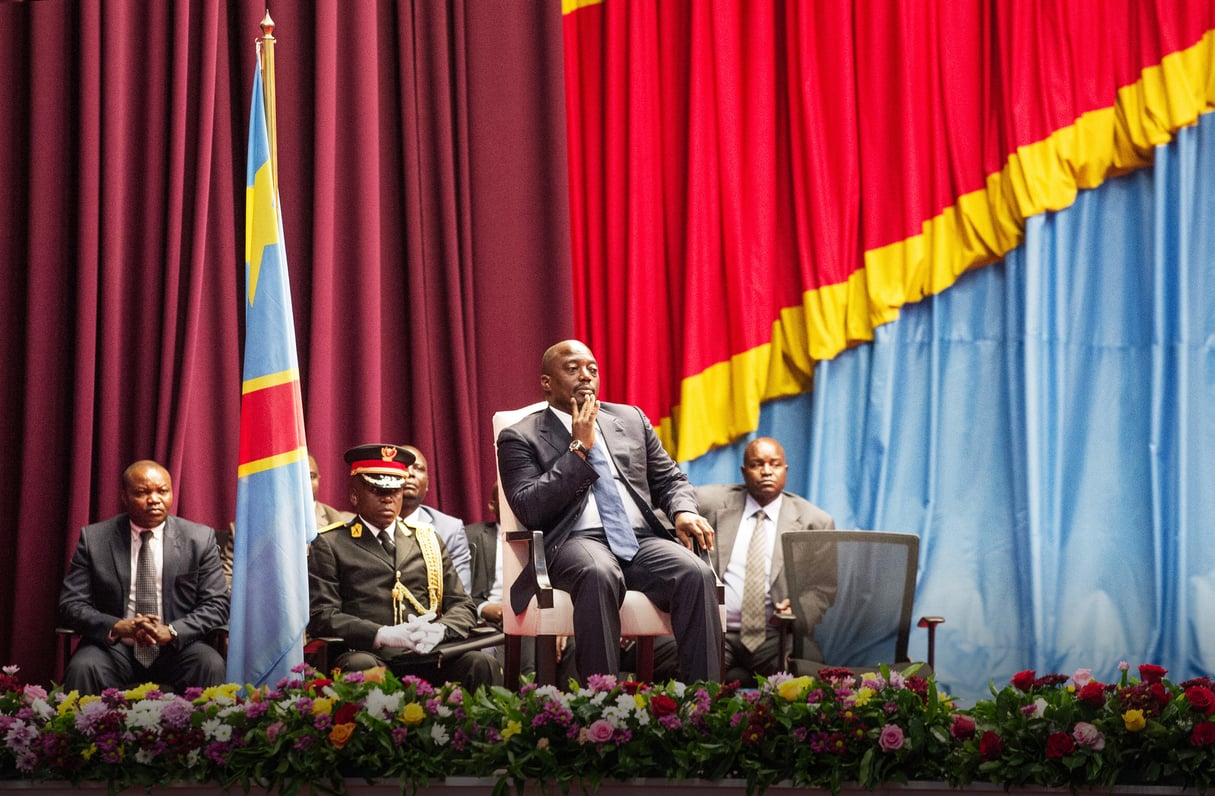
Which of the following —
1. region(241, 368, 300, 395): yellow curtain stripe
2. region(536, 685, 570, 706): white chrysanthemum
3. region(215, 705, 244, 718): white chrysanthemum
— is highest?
region(241, 368, 300, 395): yellow curtain stripe

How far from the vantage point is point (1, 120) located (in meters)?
5.82

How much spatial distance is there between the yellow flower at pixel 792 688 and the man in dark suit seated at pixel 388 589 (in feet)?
6.27

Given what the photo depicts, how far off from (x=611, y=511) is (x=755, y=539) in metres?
1.14

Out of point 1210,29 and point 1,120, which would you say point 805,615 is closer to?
point 1210,29

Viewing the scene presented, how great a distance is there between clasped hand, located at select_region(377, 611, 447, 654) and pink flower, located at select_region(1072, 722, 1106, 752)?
8.02 feet

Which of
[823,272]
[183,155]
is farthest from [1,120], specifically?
A: [823,272]

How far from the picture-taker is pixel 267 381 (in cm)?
461

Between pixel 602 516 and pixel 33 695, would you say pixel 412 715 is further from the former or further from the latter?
pixel 602 516

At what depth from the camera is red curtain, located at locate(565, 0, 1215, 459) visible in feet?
21.0

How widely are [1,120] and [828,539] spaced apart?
375 centimetres

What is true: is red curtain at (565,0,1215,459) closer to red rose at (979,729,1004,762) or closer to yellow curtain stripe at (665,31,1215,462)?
yellow curtain stripe at (665,31,1215,462)

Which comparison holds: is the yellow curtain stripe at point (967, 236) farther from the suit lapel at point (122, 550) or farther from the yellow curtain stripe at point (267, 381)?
the suit lapel at point (122, 550)

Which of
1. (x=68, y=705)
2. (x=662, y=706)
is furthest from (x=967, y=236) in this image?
(x=68, y=705)

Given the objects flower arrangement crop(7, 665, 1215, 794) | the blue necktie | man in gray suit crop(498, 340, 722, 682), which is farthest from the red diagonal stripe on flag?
flower arrangement crop(7, 665, 1215, 794)
